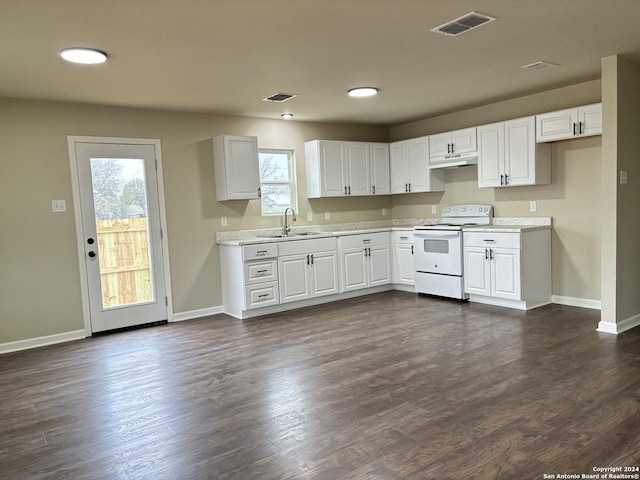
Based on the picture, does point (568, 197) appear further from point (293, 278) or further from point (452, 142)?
point (293, 278)

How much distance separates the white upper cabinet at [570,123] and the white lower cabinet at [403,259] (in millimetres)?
2097

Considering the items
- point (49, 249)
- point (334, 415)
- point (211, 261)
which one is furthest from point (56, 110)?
point (334, 415)

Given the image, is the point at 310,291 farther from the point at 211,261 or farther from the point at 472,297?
the point at 472,297

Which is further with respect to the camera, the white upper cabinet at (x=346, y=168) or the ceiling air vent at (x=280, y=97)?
the white upper cabinet at (x=346, y=168)

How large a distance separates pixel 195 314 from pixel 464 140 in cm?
395

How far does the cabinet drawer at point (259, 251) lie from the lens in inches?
207

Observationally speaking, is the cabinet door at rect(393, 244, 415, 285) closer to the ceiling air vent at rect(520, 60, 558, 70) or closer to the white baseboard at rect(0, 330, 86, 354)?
the ceiling air vent at rect(520, 60, 558, 70)

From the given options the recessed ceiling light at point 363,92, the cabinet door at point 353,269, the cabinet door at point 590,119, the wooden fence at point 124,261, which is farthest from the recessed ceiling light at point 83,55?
the cabinet door at point 590,119

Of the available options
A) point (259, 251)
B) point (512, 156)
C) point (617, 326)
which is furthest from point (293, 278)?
point (617, 326)

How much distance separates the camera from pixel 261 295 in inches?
213

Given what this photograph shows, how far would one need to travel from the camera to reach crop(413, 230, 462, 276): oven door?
5.61 m

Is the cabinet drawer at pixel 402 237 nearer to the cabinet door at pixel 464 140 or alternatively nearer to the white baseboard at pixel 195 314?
the cabinet door at pixel 464 140

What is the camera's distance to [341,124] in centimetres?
680

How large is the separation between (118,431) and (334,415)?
4.18 feet
